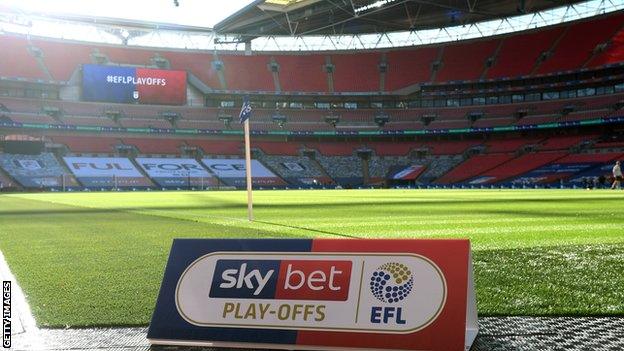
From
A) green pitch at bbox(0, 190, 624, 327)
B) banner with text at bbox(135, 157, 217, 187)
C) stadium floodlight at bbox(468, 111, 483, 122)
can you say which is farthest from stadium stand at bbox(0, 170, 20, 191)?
stadium floodlight at bbox(468, 111, 483, 122)

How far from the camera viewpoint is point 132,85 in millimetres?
69938

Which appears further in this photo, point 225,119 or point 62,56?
point 225,119

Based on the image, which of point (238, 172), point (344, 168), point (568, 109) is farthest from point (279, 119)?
point (568, 109)

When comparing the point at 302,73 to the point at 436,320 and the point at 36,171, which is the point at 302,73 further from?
the point at 436,320

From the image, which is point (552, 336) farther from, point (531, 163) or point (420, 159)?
point (420, 159)

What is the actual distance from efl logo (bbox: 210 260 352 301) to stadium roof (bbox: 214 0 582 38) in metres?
54.8

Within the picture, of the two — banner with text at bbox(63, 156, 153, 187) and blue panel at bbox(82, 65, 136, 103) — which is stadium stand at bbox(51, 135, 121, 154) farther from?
blue panel at bbox(82, 65, 136, 103)

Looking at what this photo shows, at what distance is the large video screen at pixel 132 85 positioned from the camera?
224 feet

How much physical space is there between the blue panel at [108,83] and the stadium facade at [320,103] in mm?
157

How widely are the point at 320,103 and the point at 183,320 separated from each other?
2991 inches

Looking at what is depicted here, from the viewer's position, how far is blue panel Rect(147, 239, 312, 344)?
12.4ft

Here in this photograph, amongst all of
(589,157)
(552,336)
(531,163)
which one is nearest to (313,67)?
(531,163)

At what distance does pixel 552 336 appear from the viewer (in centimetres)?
405

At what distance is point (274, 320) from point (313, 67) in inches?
3008
